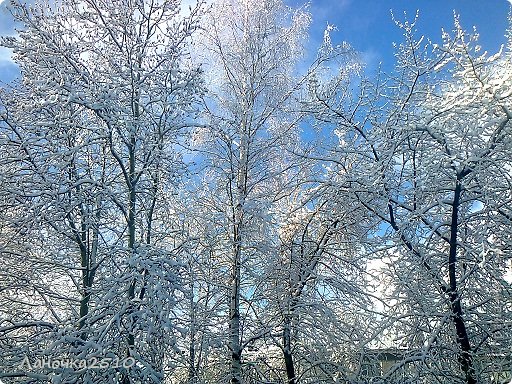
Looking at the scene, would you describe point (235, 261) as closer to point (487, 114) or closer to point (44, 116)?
point (44, 116)

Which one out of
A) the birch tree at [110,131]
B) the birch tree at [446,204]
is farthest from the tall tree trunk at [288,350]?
the birch tree at [110,131]

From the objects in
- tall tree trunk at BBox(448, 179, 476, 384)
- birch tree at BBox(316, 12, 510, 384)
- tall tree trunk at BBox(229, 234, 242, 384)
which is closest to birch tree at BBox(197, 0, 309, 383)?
tall tree trunk at BBox(229, 234, 242, 384)

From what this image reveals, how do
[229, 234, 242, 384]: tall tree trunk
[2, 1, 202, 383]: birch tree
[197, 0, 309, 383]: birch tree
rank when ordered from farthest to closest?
[197, 0, 309, 383]: birch tree
[229, 234, 242, 384]: tall tree trunk
[2, 1, 202, 383]: birch tree

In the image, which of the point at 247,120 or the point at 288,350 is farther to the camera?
the point at 247,120

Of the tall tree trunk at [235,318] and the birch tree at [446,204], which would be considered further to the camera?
the tall tree trunk at [235,318]

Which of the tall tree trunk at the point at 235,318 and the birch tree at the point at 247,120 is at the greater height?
the birch tree at the point at 247,120

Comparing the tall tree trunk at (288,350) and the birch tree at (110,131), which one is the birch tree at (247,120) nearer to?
the tall tree trunk at (288,350)

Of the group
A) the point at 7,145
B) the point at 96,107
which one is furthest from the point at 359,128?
the point at 7,145

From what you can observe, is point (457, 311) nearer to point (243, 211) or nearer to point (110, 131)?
point (243, 211)

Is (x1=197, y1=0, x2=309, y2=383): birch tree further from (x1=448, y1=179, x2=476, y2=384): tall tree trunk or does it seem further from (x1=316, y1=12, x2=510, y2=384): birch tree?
(x1=448, y1=179, x2=476, y2=384): tall tree trunk

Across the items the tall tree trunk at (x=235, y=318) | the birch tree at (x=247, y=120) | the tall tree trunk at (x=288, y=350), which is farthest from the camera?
the birch tree at (x=247, y=120)

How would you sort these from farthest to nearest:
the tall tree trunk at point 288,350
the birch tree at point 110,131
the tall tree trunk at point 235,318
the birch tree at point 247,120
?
the birch tree at point 247,120, the tall tree trunk at point 288,350, the tall tree trunk at point 235,318, the birch tree at point 110,131

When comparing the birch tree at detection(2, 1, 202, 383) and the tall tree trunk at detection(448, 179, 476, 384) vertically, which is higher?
the birch tree at detection(2, 1, 202, 383)

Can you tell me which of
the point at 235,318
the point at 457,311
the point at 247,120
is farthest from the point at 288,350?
the point at 247,120
